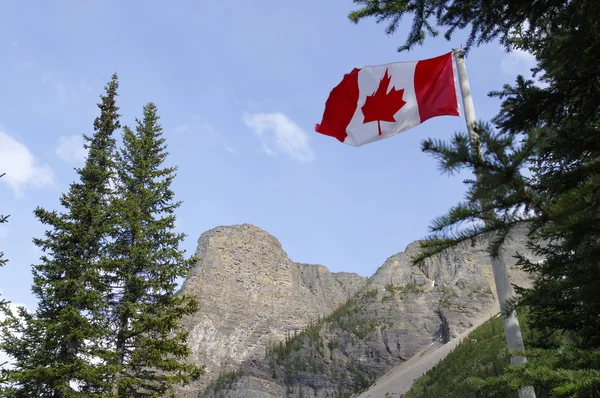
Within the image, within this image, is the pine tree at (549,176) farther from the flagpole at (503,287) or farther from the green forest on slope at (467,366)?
the green forest on slope at (467,366)

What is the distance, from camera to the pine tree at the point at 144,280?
15.9 metres

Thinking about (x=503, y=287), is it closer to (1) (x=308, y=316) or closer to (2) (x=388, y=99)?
(2) (x=388, y=99)

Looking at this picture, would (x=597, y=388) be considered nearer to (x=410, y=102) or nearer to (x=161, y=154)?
(x=410, y=102)

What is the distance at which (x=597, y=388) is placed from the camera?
11.1 feet

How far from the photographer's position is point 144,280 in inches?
681

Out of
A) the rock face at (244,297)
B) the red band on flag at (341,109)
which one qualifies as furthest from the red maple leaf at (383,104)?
the rock face at (244,297)

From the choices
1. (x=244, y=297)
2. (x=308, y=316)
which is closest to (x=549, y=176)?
(x=244, y=297)

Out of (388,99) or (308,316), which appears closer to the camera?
(388,99)

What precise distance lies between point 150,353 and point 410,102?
37.4 feet

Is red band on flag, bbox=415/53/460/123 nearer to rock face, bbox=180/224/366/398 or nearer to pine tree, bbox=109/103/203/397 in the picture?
pine tree, bbox=109/103/203/397

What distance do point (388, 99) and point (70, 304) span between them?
42.0 feet

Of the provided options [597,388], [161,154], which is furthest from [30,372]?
[597,388]

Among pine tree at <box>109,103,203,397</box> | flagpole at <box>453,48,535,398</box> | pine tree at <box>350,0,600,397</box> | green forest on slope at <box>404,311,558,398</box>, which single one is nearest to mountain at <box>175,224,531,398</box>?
green forest on slope at <box>404,311,558,398</box>

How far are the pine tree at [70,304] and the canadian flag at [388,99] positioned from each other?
10504mm
